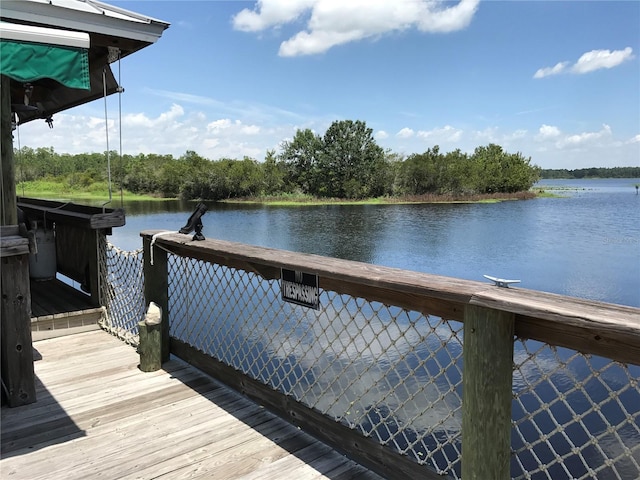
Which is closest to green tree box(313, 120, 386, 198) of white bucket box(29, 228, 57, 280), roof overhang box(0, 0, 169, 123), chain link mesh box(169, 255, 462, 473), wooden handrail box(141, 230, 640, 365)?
chain link mesh box(169, 255, 462, 473)

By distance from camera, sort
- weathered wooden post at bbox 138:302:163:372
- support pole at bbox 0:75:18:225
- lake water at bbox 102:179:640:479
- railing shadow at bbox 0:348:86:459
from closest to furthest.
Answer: railing shadow at bbox 0:348:86:459, support pole at bbox 0:75:18:225, weathered wooden post at bbox 138:302:163:372, lake water at bbox 102:179:640:479

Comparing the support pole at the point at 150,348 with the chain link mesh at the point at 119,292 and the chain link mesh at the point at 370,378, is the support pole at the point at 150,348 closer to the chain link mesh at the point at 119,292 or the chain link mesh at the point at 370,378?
the chain link mesh at the point at 370,378

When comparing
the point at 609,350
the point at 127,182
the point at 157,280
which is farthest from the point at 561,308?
the point at 127,182

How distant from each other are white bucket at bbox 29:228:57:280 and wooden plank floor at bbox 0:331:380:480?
80.0 inches

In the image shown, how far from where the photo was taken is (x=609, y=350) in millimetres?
1153

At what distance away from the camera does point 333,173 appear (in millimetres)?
46438

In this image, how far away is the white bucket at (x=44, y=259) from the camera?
4.61 m

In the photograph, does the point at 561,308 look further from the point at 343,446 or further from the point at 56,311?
the point at 56,311

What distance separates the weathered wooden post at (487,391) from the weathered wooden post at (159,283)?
200 cm

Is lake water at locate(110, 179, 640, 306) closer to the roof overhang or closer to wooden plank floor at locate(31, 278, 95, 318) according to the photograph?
wooden plank floor at locate(31, 278, 95, 318)

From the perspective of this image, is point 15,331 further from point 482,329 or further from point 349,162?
point 349,162

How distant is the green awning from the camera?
6.61ft

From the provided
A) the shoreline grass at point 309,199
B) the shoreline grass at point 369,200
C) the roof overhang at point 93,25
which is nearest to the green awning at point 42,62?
the roof overhang at point 93,25

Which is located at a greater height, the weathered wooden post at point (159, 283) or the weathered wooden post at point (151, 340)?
the weathered wooden post at point (159, 283)
